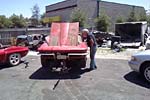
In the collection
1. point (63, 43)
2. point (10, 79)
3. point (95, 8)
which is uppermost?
point (95, 8)

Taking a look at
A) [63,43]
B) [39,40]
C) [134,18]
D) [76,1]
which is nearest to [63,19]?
[76,1]

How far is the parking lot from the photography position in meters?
6.47

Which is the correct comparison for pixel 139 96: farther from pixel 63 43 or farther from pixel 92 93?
pixel 63 43

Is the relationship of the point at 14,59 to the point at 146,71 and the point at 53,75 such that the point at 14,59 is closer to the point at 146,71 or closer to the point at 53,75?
the point at 53,75

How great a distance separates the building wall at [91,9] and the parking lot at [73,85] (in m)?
47.0

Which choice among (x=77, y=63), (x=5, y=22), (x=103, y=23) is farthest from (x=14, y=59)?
(x=5, y=22)

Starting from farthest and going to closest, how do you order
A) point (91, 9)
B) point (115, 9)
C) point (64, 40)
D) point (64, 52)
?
point (115, 9)
point (91, 9)
point (64, 40)
point (64, 52)

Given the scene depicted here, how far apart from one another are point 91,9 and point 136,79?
53627 millimetres

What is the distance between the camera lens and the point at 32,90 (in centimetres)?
700

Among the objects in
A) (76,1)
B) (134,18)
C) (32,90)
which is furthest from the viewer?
(76,1)

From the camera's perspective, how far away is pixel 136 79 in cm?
821

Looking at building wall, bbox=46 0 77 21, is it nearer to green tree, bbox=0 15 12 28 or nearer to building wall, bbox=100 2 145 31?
building wall, bbox=100 2 145 31

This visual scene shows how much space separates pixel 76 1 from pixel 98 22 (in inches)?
683

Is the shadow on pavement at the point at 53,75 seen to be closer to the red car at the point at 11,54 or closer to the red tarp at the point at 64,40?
the red tarp at the point at 64,40
